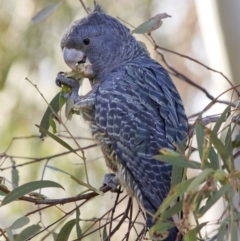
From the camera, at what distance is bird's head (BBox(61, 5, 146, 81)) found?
2291 millimetres

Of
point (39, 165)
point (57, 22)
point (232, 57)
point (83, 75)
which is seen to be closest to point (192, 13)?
point (57, 22)

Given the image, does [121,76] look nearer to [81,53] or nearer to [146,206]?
[81,53]

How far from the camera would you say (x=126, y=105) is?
1.98 m

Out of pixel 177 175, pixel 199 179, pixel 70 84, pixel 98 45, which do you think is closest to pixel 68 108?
pixel 70 84

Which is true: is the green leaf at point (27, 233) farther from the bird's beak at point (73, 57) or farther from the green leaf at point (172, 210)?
the green leaf at point (172, 210)

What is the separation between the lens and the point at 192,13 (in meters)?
4.66

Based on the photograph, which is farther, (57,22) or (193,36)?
(193,36)

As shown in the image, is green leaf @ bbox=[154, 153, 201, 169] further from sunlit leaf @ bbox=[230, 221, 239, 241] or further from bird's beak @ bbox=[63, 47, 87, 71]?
bird's beak @ bbox=[63, 47, 87, 71]

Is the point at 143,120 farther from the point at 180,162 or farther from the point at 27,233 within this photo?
the point at 180,162

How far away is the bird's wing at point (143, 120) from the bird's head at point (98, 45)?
17 cm

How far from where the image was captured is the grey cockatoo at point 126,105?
186 centimetres

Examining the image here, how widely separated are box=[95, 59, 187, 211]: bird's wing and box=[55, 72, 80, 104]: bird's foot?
9 cm

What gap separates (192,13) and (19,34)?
1557 millimetres

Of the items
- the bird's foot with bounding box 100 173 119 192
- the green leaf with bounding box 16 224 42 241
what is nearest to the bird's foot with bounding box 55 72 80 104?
the bird's foot with bounding box 100 173 119 192
